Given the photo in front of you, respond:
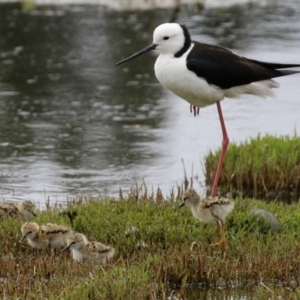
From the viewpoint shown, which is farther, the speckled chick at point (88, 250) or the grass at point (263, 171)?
the grass at point (263, 171)

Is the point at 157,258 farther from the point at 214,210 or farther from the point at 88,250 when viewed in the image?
the point at 214,210

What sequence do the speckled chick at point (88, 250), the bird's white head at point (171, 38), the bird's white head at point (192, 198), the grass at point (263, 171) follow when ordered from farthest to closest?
the grass at point (263, 171) < the bird's white head at point (171, 38) < the bird's white head at point (192, 198) < the speckled chick at point (88, 250)

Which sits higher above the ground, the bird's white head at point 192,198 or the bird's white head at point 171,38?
the bird's white head at point 171,38

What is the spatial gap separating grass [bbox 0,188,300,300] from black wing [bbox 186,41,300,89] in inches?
47.0

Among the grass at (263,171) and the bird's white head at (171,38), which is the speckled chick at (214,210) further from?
the grass at (263,171)

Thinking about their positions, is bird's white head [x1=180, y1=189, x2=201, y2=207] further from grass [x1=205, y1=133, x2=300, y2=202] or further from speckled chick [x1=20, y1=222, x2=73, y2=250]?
grass [x1=205, y1=133, x2=300, y2=202]

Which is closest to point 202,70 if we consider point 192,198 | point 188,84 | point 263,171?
point 188,84

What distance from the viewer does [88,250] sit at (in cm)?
695

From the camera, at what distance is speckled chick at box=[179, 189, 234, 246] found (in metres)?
7.37

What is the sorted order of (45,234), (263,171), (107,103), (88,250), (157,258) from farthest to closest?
(107,103) → (263,171) → (45,234) → (88,250) → (157,258)

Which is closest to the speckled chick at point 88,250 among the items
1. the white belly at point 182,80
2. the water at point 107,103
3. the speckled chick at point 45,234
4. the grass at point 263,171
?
the speckled chick at point 45,234

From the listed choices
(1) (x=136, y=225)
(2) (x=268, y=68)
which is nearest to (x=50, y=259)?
(1) (x=136, y=225)

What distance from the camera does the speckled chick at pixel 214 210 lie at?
737 centimetres

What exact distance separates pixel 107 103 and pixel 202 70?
230 inches
